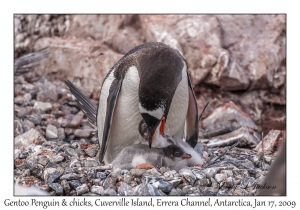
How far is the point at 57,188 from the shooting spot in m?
3.45

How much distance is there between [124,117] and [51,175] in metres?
0.78

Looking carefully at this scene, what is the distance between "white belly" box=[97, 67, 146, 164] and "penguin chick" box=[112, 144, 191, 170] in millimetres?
155

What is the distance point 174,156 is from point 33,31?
4220 millimetres

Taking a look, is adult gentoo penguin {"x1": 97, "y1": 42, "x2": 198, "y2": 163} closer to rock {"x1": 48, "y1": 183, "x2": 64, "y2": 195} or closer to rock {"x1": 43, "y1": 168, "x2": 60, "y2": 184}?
rock {"x1": 43, "y1": 168, "x2": 60, "y2": 184}

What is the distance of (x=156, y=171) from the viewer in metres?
3.55

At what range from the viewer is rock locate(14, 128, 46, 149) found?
462 cm

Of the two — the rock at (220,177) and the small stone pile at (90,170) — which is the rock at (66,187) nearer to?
the small stone pile at (90,170)

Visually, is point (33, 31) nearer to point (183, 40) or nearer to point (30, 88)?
point (30, 88)

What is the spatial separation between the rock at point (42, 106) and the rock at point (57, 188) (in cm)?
238

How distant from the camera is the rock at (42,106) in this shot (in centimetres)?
577

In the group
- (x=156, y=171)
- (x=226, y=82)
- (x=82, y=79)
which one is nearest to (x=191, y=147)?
(x=156, y=171)

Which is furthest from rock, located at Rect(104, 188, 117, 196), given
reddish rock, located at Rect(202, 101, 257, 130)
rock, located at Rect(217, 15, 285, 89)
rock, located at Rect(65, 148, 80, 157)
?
rock, located at Rect(217, 15, 285, 89)

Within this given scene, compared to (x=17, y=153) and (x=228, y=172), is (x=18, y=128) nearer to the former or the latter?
(x=17, y=153)

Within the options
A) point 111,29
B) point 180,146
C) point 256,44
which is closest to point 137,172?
point 180,146
